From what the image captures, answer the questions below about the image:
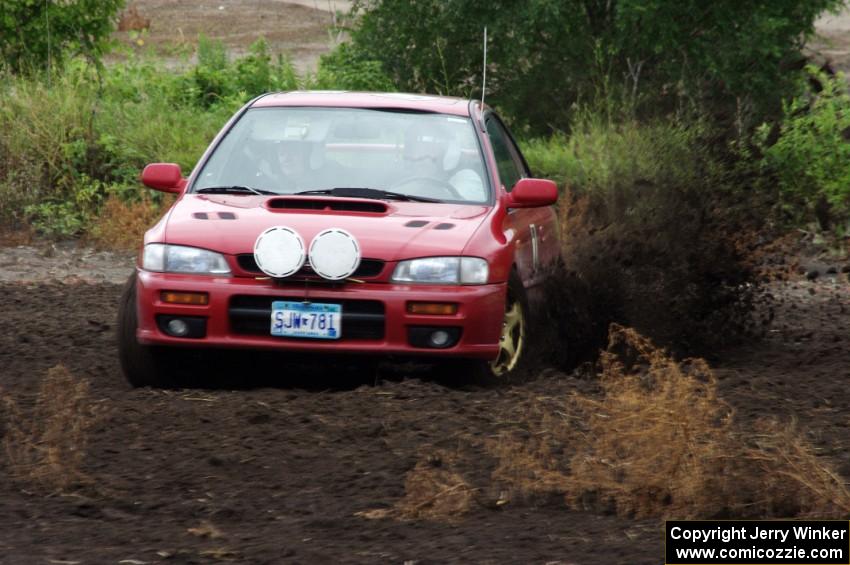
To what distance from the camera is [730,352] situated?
34.2 ft

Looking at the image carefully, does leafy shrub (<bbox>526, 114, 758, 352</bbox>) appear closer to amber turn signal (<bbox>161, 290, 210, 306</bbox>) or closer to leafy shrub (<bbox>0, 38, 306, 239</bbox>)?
amber turn signal (<bbox>161, 290, 210, 306</bbox>)

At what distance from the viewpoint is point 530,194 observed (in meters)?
8.92

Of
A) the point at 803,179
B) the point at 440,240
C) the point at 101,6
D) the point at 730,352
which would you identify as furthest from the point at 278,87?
the point at 440,240

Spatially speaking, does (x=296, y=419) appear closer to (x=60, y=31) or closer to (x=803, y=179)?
(x=803, y=179)

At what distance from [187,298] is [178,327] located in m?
0.15

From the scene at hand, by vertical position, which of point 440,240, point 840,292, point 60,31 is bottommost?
point 840,292

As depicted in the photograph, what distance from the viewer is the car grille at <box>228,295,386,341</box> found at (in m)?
7.96

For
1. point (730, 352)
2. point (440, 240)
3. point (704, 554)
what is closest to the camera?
point (704, 554)

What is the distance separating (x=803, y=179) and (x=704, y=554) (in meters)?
10.8

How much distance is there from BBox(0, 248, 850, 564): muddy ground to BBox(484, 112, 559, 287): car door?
0.63 metres

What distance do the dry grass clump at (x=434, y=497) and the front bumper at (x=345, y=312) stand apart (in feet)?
5.84

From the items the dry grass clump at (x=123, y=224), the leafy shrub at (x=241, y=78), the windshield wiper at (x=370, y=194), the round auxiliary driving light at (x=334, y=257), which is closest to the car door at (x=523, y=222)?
the windshield wiper at (x=370, y=194)

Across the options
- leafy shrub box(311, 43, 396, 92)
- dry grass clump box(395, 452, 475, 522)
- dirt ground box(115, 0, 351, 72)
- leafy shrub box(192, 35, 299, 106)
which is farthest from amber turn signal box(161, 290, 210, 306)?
dirt ground box(115, 0, 351, 72)

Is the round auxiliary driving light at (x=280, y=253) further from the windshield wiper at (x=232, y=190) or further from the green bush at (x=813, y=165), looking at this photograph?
the green bush at (x=813, y=165)
